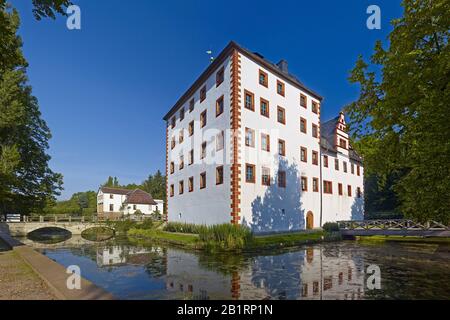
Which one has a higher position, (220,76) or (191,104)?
(220,76)

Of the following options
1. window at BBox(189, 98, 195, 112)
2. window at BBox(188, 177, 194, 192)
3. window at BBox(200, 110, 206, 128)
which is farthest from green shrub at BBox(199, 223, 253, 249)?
window at BBox(189, 98, 195, 112)

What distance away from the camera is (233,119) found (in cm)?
2273

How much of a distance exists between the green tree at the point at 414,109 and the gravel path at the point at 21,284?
426 inches

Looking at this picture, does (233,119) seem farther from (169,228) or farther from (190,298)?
(190,298)

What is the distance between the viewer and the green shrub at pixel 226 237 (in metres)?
17.8

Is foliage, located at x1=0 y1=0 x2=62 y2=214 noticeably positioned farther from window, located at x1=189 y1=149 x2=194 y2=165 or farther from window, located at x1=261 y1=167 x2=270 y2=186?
window, located at x1=261 y1=167 x2=270 y2=186

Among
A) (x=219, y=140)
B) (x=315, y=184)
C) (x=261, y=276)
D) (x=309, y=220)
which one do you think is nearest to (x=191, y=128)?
(x=219, y=140)

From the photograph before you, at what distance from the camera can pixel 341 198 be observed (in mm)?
35062

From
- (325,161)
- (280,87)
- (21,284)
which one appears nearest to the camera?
(21,284)

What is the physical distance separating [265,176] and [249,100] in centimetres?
662

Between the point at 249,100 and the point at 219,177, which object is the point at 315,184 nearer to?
the point at 219,177

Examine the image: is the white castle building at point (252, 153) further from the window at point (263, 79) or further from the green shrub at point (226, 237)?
the green shrub at point (226, 237)

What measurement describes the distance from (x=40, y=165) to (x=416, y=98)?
33037mm

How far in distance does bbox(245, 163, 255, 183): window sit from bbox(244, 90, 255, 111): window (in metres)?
4.88
